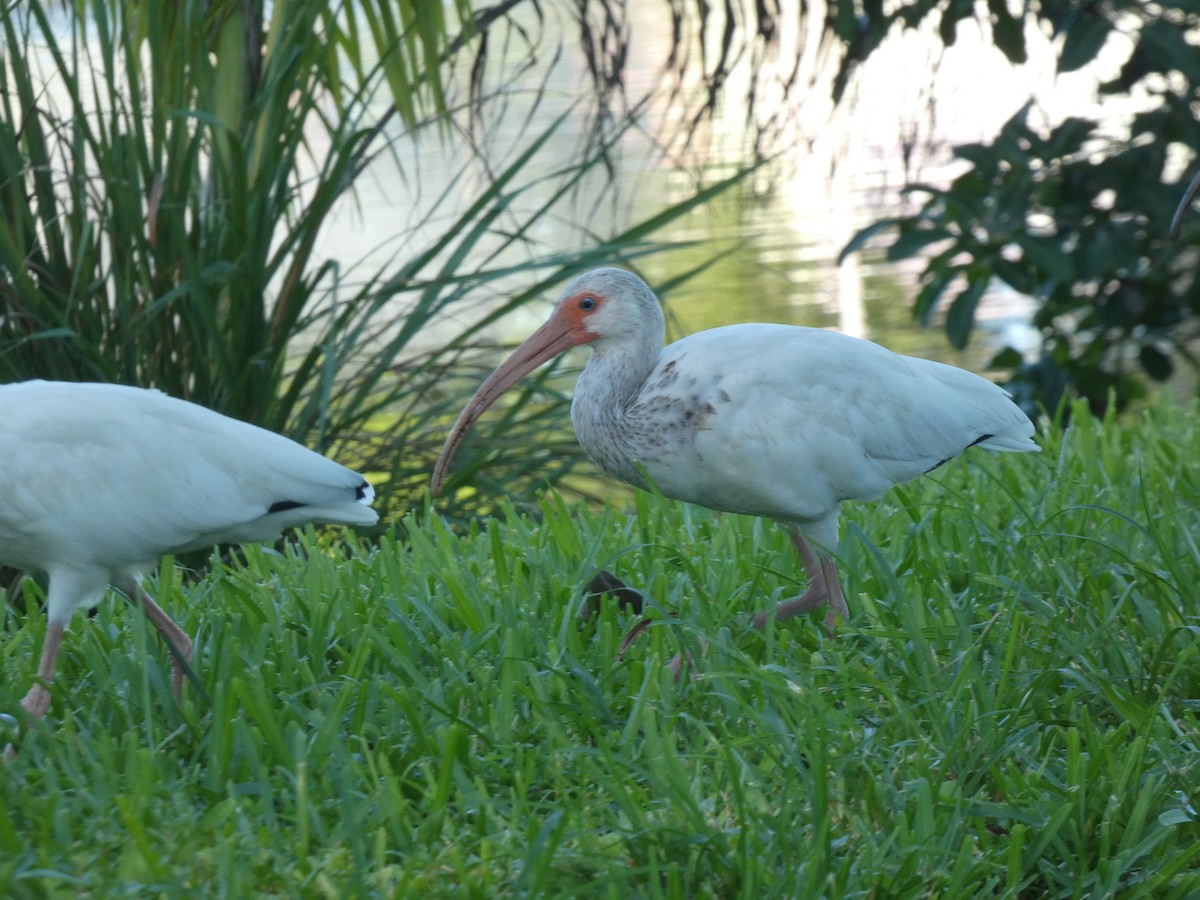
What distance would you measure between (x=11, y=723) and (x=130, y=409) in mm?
708

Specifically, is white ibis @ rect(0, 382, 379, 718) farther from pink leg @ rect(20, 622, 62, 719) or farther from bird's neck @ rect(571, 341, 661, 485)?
bird's neck @ rect(571, 341, 661, 485)

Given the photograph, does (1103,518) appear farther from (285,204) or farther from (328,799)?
(285,204)

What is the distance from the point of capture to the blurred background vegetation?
450 cm

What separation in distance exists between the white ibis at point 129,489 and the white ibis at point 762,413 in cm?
55

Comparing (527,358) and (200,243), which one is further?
(200,243)

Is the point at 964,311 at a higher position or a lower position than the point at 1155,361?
higher

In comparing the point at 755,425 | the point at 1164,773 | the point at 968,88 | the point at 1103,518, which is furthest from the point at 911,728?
the point at 968,88

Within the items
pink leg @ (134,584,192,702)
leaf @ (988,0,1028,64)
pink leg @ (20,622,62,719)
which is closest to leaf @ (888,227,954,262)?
leaf @ (988,0,1028,64)

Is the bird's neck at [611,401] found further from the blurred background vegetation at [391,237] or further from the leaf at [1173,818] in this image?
the leaf at [1173,818]

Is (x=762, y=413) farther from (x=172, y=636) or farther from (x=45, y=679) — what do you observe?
(x=45, y=679)

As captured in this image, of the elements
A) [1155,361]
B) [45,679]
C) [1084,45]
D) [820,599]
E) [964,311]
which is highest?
[1084,45]

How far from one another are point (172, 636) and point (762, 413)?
1320 mm

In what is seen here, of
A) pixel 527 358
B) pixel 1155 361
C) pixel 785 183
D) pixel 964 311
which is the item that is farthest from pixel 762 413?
pixel 785 183

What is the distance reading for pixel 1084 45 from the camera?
16.2ft
